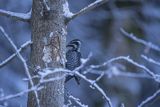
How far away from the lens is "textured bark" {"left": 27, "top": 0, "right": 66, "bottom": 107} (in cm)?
284

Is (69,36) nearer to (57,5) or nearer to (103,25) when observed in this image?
(103,25)

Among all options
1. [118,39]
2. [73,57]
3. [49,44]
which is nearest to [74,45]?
[73,57]

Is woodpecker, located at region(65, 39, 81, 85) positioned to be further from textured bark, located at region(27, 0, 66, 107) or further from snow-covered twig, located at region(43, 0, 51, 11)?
snow-covered twig, located at region(43, 0, 51, 11)

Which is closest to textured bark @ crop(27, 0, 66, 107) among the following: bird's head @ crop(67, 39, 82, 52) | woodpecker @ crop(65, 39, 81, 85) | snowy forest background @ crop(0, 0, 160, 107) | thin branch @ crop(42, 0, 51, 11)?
thin branch @ crop(42, 0, 51, 11)

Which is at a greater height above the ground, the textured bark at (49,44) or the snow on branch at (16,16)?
the snow on branch at (16,16)

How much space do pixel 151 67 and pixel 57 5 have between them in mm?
4497

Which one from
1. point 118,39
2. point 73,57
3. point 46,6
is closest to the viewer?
point 46,6

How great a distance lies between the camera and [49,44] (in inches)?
112

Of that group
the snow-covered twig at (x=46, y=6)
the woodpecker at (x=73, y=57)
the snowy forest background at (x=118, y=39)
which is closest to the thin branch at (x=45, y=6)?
the snow-covered twig at (x=46, y=6)

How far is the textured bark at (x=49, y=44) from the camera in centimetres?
284

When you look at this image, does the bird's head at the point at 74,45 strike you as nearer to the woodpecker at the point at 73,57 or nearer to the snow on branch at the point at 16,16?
the woodpecker at the point at 73,57

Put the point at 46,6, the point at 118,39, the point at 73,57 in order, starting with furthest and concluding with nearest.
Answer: the point at 118,39 → the point at 73,57 → the point at 46,6

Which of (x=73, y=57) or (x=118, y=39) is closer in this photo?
(x=73, y=57)

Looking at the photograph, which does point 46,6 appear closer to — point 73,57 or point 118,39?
point 73,57
